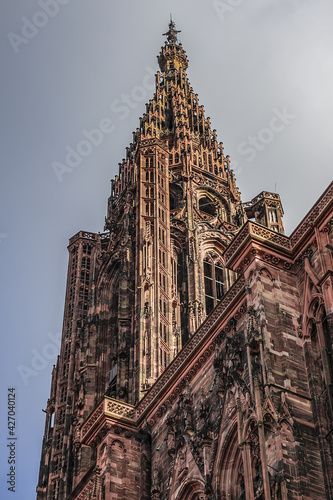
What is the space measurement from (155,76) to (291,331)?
166ft

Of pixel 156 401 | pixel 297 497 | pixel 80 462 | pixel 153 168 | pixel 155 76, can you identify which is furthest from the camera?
pixel 155 76

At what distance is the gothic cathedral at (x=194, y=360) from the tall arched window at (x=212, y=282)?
0.08 m

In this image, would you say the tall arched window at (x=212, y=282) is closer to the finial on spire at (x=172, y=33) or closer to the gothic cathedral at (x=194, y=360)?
the gothic cathedral at (x=194, y=360)

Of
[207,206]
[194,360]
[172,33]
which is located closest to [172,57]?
[172,33]

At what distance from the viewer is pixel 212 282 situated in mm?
55844

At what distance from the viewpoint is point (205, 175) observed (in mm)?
64375

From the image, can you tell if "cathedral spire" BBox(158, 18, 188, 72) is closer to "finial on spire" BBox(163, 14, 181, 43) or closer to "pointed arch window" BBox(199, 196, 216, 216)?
"finial on spire" BBox(163, 14, 181, 43)

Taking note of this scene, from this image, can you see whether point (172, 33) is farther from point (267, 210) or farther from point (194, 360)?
point (194, 360)

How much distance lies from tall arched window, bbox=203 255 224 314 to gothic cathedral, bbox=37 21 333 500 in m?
0.08

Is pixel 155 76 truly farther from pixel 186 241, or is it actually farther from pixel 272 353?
pixel 272 353

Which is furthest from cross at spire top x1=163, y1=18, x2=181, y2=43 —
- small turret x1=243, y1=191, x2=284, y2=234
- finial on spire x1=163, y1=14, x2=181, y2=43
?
small turret x1=243, y1=191, x2=284, y2=234

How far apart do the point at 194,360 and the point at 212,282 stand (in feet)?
79.4

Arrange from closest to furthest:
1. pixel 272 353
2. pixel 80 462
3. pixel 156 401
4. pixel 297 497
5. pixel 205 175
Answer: pixel 297 497 → pixel 272 353 → pixel 156 401 → pixel 80 462 → pixel 205 175

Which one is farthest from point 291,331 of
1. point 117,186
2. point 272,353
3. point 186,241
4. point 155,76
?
point 155,76
